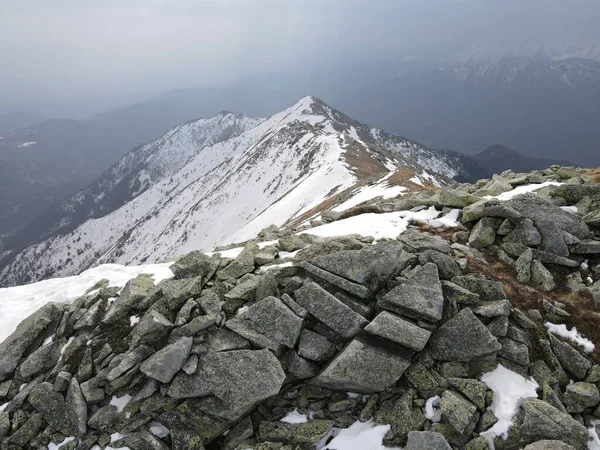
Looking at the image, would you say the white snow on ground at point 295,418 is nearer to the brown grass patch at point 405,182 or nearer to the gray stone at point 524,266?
the gray stone at point 524,266

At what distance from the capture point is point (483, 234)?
15688 mm

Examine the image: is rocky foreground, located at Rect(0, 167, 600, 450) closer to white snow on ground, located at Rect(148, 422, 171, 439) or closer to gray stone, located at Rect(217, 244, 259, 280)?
white snow on ground, located at Rect(148, 422, 171, 439)

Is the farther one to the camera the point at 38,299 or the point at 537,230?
the point at 38,299

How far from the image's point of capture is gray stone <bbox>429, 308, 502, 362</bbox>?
1130 cm

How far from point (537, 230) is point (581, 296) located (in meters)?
3.40

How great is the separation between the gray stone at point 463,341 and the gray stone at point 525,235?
18.3 ft

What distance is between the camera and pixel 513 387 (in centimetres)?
1084

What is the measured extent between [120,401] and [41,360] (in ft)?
14.3

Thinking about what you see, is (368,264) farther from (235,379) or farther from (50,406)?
(50,406)

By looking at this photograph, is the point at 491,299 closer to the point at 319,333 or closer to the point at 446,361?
the point at 446,361

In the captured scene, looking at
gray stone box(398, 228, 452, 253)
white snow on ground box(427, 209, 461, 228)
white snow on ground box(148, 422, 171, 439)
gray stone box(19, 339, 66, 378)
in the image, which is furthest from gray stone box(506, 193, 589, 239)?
gray stone box(19, 339, 66, 378)

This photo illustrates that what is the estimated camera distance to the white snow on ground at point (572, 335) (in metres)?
11.4

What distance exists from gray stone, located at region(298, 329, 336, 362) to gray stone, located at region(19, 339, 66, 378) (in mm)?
10348

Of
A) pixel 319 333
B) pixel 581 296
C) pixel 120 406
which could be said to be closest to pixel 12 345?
pixel 120 406
